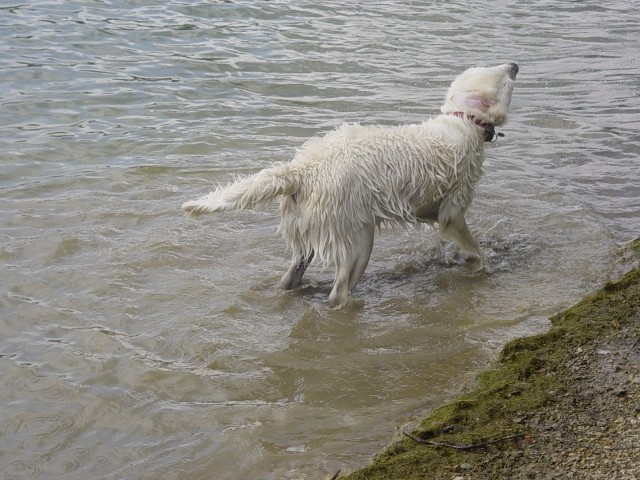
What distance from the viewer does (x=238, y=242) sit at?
6562 mm

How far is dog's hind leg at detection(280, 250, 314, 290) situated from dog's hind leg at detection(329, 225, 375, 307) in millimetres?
326

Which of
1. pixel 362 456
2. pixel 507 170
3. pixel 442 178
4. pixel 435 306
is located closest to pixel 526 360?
pixel 362 456

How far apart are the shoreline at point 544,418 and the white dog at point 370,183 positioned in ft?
4.66

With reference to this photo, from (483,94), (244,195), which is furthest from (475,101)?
(244,195)

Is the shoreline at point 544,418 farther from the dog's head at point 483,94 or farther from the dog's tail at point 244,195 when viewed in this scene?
the dog's head at point 483,94

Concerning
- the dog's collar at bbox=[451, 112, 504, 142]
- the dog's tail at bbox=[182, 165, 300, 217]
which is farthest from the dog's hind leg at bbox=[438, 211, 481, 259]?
the dog's tail at bbox=[182, 165, 300, 217]

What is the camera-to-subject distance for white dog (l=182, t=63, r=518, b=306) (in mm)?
5336

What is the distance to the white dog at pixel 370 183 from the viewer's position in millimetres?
5336

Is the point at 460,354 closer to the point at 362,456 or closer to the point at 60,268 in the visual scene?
the point at 362,456

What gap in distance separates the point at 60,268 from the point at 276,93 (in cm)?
500

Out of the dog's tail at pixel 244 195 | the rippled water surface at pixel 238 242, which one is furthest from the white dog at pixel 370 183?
the rippled water surface at pixel 238 242

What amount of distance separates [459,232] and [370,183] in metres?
1.06

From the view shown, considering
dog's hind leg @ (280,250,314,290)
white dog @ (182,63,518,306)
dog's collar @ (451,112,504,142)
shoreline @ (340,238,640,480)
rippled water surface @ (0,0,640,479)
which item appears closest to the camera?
shoreline @ (340,238,640,480)

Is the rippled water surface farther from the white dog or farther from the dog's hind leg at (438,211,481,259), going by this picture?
the white dog
